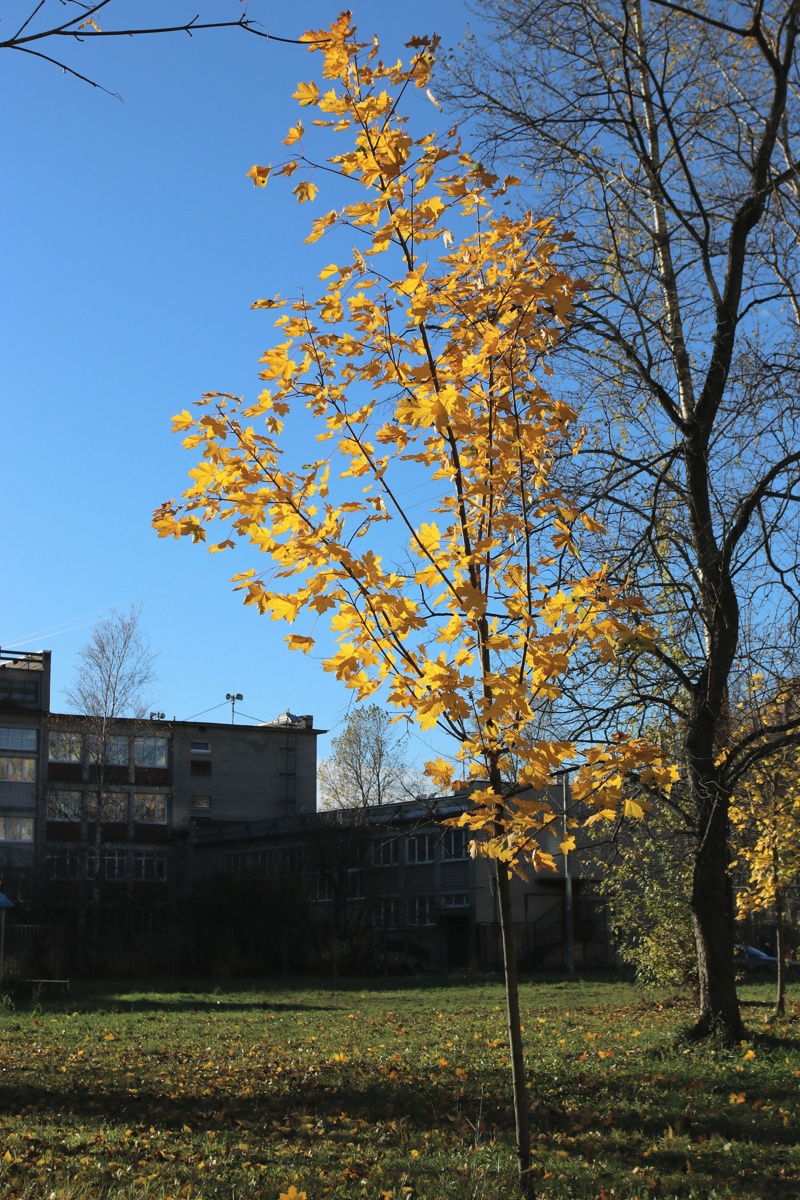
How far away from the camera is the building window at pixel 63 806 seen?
43.2 m

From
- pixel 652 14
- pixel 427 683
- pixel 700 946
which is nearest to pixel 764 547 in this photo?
pixel 700 946

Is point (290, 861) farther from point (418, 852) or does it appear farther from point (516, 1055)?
point (516, 1055)

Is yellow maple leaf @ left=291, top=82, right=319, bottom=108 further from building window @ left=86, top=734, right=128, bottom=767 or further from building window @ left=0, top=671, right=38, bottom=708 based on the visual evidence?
building window @ left=0, top=671, right=38, bottom=708

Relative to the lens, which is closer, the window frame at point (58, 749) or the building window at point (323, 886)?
the building window at point (323, 886)

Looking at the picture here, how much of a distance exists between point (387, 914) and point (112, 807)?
13.1m

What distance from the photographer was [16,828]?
45.8m

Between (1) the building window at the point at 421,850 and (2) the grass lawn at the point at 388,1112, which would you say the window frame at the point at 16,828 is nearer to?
(1) the building window at the point at 421,850

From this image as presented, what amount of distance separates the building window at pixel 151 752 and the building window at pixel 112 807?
1831mm

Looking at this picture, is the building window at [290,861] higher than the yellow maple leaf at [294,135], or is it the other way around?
the yellow maple leaf at [294,135]

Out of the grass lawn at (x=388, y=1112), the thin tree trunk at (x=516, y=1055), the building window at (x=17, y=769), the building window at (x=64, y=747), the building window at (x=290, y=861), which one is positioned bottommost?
the grass lawn at (x=388, y=1112)

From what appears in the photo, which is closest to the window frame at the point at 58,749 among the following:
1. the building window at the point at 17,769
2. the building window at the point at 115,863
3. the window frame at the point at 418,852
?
the building window at the point at 17,769

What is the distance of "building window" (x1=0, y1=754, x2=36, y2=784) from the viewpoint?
46250mm

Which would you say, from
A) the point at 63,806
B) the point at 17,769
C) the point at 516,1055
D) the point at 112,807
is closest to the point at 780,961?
the point at 516,1055

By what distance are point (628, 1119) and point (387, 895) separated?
28.9 metres
